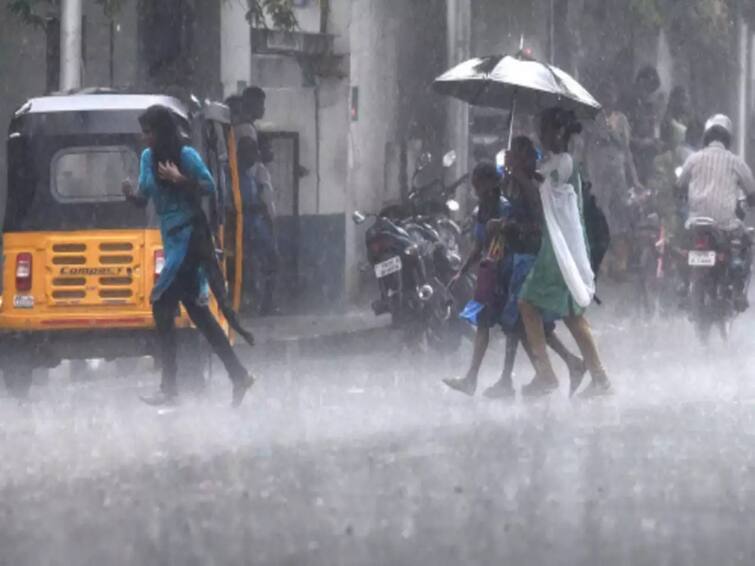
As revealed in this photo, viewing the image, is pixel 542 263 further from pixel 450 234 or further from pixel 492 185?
pixel 450 234

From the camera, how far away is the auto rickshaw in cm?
1483

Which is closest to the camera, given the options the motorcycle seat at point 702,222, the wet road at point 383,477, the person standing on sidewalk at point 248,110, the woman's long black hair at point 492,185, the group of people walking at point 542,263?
the wet road at point 383,477

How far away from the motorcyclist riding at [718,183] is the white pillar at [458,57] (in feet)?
24.1

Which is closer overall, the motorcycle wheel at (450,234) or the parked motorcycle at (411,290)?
the parked motorcycle at (411,290)

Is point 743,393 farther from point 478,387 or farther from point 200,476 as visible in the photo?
point 200,476

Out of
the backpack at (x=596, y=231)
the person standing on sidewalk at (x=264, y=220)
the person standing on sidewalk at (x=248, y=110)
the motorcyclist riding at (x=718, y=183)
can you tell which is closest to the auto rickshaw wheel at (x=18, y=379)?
the backpack at (x=596, y=231)

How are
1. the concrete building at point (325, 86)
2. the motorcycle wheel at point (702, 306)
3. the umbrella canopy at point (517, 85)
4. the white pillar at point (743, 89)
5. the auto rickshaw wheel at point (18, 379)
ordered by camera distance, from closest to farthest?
the umbrella canopy at point (517, 85) → the auto rickshaw wheel at point (18, 379) → the motorcycle wheel at point (702, 306) → the concrete building at point (325, 86) → the white pillar at point (743, 89)

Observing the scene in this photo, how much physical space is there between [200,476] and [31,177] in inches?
222

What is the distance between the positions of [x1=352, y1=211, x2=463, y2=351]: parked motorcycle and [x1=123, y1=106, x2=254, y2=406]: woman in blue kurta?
4.02m

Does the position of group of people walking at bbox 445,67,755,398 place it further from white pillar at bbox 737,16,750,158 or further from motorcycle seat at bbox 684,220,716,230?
white pillar at bbox 737,16,750,158

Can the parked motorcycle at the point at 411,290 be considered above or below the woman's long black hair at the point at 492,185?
below

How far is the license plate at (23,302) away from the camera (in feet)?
48.9

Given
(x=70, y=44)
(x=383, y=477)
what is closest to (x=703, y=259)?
(x=70, y=44)

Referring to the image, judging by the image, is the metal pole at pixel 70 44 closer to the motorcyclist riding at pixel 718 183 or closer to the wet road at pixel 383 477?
the wet road at pixel 383 477
